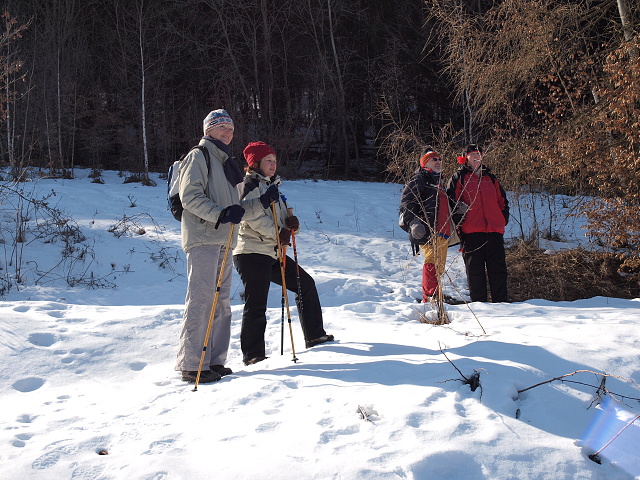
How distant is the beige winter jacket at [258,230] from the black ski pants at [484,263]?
2.83 metres

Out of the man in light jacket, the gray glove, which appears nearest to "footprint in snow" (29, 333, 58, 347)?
the man in light jacket

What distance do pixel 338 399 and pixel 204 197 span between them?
5.95 feet

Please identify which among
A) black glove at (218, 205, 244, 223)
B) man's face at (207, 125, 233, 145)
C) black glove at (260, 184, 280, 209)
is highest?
man's face at (207, 125, 233, 145)

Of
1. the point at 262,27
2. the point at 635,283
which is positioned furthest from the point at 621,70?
the point at 262,27

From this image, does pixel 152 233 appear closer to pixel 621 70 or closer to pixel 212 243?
pixel 212 243

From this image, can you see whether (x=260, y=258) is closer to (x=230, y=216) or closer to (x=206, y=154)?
(x=230, y=216)

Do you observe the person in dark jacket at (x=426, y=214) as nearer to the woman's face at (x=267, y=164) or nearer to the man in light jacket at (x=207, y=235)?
the woman's face at (x=267, y=164)

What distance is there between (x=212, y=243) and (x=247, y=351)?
1.07 metres

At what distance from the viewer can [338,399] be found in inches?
132

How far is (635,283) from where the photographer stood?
28.7ft

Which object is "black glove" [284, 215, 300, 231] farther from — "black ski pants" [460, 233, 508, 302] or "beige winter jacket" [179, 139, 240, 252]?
"black ski pants" [460, 233, 508, 302]

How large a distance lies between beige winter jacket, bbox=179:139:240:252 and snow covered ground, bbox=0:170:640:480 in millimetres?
1122

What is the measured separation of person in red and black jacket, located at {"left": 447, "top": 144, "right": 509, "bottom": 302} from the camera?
21.1ft

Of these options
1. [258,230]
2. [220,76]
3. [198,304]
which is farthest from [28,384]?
[220,76]
